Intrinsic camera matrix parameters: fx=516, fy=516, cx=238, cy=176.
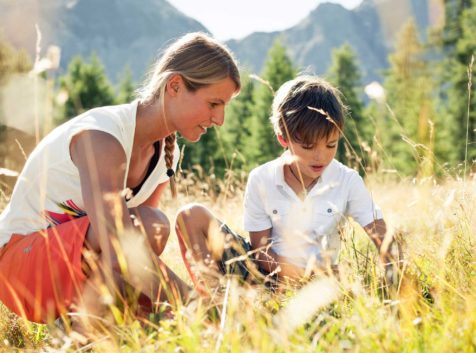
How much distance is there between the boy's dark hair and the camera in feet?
8.83

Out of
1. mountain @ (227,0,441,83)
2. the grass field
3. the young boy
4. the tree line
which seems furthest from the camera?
mountain @ (227,0,441,83)

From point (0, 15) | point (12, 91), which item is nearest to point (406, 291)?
point (12, 91)

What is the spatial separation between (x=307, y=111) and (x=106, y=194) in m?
1.24

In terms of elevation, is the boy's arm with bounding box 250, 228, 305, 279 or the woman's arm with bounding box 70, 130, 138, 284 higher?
the woman's arm with bounding box 70, 130, 138, 284

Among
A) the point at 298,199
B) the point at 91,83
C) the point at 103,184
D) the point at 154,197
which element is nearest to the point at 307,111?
the point at 298,199

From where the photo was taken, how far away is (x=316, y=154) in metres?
2.66

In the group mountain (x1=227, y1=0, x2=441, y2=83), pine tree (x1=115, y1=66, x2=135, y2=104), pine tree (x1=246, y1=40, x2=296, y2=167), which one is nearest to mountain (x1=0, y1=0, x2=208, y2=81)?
mountain (x1=227, y1=0, x2=441, y2=83)

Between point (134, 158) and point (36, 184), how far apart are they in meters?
0.51

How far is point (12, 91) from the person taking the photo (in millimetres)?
15438

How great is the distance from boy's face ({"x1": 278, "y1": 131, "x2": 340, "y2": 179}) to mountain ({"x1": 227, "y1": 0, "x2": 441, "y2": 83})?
152 m

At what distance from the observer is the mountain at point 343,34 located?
154750mm

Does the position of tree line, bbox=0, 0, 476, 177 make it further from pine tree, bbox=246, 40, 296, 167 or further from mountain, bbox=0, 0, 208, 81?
mountain, bbox=0, 0, 208, 81

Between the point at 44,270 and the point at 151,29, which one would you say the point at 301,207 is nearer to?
the point at 44,270

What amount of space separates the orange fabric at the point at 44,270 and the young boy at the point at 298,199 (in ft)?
1.98
